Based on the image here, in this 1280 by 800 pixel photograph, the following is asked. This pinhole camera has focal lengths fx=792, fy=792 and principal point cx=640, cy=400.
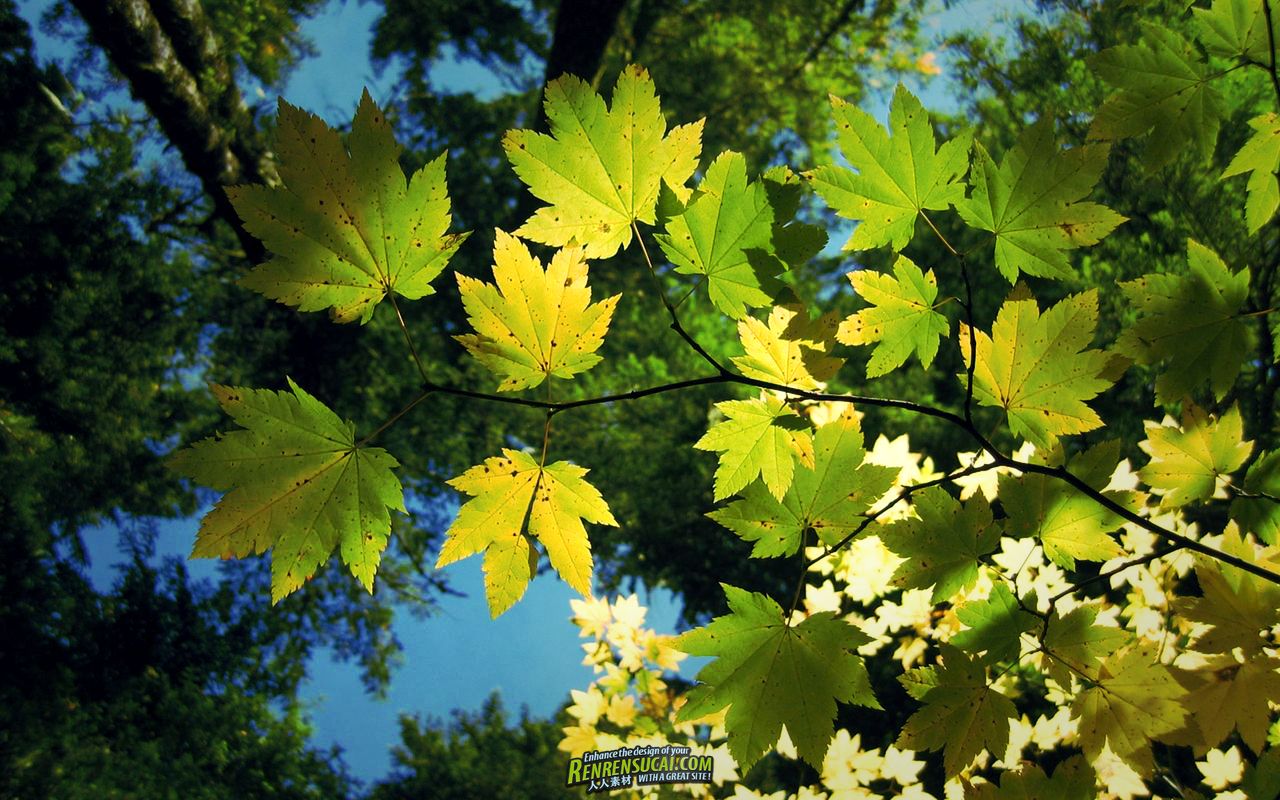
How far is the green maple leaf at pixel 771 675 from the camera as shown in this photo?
55 cm

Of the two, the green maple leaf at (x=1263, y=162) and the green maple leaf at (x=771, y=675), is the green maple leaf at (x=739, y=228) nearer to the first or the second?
the green maple leaf at (x=771, y=675)

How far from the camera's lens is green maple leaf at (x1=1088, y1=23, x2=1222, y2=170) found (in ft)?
1.97

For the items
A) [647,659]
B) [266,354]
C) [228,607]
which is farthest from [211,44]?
[647,659]

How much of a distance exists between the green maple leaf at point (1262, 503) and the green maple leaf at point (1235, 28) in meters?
0.32

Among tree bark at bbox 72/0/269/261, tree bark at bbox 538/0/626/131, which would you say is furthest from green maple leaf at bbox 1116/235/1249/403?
tree bark at bbox 538/0/626/131

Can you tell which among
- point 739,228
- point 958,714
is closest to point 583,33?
point 739,228

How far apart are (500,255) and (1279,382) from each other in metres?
2.95

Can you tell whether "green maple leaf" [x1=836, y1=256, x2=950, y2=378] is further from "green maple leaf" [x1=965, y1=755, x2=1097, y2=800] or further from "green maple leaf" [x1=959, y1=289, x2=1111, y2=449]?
"green maple leaf" [x1=965, y1=755, x2=1097, y2=800]

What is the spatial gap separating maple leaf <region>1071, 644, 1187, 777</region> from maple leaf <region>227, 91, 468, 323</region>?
1.98 feet

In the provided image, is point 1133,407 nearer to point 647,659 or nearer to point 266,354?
point 647,659

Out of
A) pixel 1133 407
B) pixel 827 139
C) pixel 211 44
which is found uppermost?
pixel 827 139

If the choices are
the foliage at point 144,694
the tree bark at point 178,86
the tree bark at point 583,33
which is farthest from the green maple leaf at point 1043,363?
the foliage at point 144,694

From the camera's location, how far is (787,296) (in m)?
0.53

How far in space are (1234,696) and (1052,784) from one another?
5.9 inches
